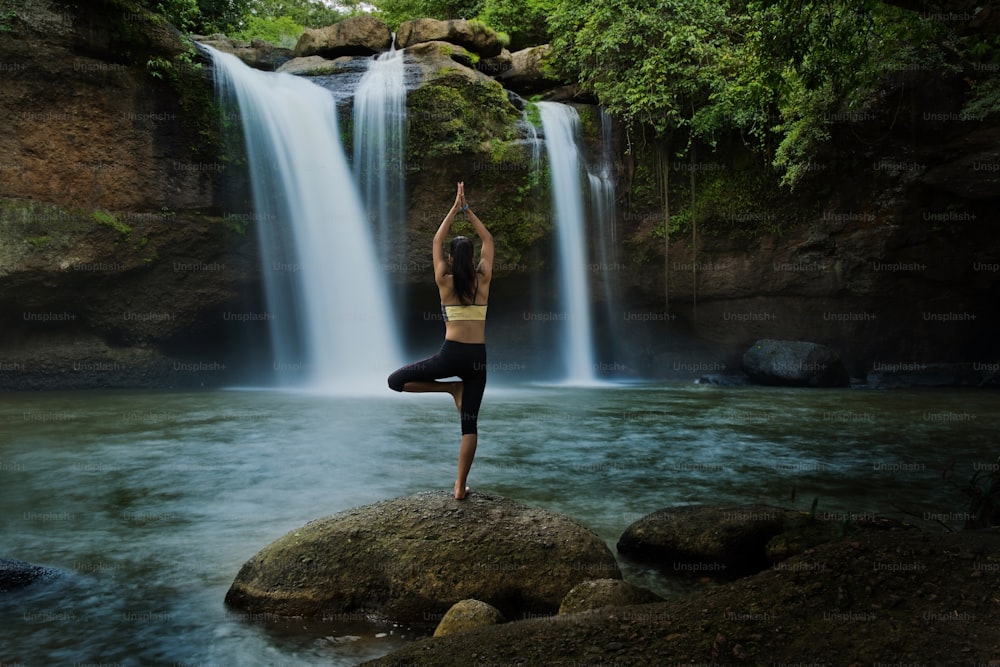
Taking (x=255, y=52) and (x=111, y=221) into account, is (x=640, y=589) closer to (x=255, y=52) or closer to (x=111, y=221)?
(x=111, y=221)

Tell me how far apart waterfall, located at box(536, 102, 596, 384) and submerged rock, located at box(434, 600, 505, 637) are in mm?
15278

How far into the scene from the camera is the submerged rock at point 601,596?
377 cm

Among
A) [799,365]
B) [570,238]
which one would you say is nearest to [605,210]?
[570,238]

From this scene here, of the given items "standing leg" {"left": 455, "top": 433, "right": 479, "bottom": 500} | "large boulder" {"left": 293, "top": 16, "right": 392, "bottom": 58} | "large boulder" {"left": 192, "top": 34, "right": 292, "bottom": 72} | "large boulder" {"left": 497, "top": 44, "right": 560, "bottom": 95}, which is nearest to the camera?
"standing leg" {"left": 455, "top": 433, "right": 479, "bottom": 500}

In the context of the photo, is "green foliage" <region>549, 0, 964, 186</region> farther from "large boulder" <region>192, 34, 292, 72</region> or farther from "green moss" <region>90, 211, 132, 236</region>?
"green moss" <region>90, 211, 132, 236</region>

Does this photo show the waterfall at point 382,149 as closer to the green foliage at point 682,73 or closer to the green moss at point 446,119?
the green moss at point 446,119

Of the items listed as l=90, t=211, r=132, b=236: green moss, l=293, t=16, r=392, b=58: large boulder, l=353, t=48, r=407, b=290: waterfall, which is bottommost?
l=90, t=211, r=132, b=236: green moss

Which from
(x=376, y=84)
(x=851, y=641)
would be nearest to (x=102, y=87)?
(x=376, y=84)

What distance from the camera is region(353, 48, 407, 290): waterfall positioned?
56.5ft

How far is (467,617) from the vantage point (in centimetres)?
372

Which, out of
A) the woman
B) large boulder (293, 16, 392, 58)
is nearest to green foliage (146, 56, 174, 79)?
large boulder (293, 16, 392, 58)

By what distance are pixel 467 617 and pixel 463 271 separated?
6.52ft

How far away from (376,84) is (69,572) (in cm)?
1448

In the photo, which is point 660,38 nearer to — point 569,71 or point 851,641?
point 569,71
